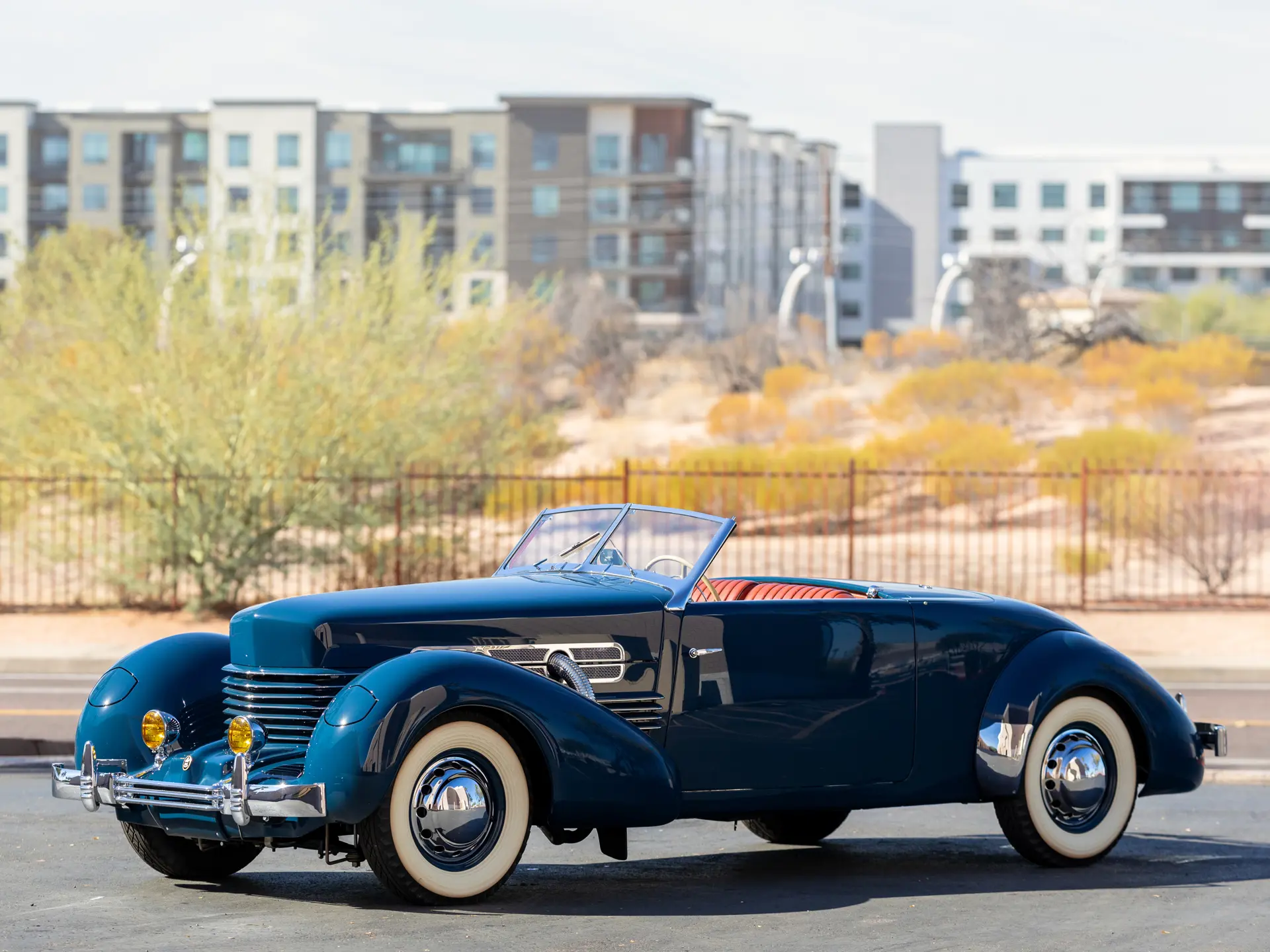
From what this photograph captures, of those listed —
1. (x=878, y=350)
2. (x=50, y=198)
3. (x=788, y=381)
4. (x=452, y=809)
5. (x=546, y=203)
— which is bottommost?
(x=452, y=809)

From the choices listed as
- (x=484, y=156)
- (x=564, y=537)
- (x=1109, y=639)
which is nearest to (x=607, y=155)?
(x=484, y=156)

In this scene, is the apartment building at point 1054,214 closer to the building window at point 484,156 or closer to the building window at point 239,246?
the building window at point 484,156

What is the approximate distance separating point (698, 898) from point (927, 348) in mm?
65315

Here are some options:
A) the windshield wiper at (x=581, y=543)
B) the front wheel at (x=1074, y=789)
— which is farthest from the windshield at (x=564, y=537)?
the front wheel at (x=1074, y=789)

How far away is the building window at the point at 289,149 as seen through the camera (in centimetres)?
9762

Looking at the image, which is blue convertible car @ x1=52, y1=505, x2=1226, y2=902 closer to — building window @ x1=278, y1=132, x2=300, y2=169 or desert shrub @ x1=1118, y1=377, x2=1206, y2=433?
desert shrub @ x1=1118, y1=377, x2=1206, y2=433

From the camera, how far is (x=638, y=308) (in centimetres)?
9369

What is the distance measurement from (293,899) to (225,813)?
662 millimetres

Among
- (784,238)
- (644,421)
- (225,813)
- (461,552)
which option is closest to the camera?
(225,813)

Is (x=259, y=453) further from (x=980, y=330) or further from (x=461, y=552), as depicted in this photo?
(x=980, y=330)

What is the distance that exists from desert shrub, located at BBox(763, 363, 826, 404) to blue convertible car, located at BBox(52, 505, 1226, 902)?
50.4 meters

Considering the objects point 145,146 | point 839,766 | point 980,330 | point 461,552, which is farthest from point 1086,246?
point 839,766

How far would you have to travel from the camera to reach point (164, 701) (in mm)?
7219

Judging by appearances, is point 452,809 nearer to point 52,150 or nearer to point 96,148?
point 96,148
